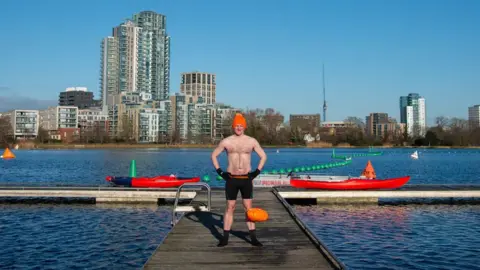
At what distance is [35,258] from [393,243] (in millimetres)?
12350

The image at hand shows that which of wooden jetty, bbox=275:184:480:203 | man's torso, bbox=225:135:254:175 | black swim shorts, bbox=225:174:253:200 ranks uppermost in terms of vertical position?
man's torso, bbox=225:135:254:175

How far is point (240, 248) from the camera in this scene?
1077 cm

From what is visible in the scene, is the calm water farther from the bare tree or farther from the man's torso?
the bare tree

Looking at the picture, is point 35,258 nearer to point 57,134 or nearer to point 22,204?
point 22,204

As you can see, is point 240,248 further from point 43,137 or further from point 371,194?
point 43,137

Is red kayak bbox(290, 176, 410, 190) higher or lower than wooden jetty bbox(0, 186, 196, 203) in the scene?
higher

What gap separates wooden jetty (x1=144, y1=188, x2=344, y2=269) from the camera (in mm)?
9430

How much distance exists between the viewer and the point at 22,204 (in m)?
26.8

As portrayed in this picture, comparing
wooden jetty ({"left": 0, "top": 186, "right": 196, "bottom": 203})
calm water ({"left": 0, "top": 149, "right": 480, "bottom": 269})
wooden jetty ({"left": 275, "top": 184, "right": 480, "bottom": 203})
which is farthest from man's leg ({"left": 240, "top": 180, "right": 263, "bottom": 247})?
Answer: wooden jetty ({"left": 0, "top": 186, "right": 196, "bottom": 203})

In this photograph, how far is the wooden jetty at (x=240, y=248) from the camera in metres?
9.43

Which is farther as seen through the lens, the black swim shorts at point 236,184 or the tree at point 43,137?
the tree at point 43,137

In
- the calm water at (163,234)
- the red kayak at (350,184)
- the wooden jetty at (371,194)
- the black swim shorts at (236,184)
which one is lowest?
the calm water at (163,234)

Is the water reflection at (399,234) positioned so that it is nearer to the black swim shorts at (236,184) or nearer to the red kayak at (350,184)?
the red kayak at (350,184)

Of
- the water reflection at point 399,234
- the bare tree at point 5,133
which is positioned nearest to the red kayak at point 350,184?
the water reflection at point 399,234
